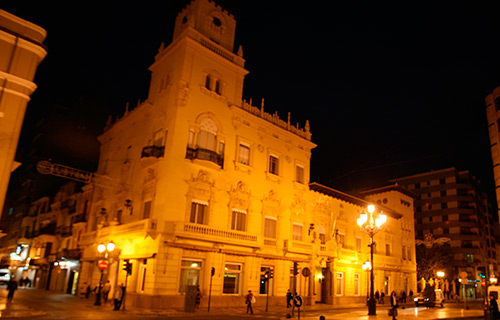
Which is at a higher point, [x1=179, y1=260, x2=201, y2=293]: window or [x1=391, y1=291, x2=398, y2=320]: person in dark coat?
[x1=179, y1=260, x2=201, y2=293]: window

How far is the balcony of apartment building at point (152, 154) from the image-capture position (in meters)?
26.2

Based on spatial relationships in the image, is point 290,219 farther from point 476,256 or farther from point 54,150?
point 476,256

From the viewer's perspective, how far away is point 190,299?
2186 centimetres

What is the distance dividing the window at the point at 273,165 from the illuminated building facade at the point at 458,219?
2141 inches

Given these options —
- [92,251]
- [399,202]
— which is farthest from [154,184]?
[399,202]

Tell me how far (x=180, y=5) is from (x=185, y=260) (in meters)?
21.4

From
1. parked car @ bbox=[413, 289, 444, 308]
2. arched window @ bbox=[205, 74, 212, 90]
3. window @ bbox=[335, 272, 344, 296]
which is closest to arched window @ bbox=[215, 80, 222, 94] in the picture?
arched window @ bbox=[205, 74, 212, 90]

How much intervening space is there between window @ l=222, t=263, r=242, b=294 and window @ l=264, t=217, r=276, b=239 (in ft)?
12.9

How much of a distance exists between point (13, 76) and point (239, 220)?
18.2 metres

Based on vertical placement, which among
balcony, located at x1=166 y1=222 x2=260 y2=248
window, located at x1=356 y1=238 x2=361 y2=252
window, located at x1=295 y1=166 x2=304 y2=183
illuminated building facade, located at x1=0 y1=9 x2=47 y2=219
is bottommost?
balcony, located at x1=166 y1=222 x2=260 y2=248

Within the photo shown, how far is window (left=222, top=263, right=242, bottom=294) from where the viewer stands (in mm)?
26641

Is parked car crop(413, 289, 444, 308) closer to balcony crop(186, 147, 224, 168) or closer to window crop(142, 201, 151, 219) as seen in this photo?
balcony crop(186, 147, 224, 168)

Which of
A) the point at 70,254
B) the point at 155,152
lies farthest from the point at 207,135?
the point at 70,254

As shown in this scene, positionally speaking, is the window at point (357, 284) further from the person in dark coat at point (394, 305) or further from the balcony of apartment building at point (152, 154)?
the balcony of apartment building at point (152, 154)
